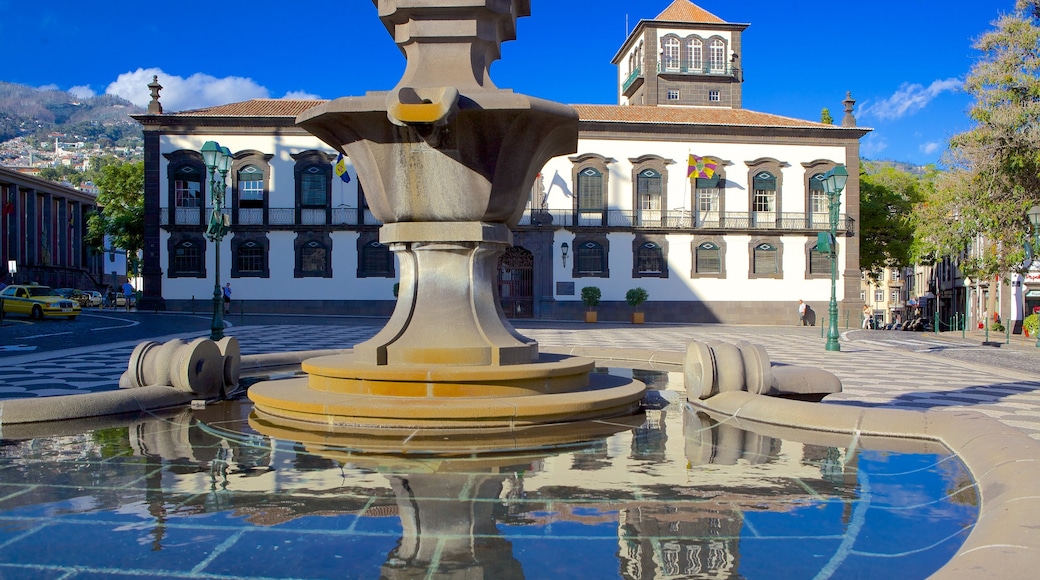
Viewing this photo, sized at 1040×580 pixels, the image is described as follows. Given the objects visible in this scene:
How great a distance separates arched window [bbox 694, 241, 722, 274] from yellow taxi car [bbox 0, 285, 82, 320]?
83.5 ft

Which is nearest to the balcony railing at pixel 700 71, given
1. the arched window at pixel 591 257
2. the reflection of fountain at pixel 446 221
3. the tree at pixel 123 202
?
the arched window at pixel 591 257

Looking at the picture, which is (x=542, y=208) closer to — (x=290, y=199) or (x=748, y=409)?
(x=290, y=199)

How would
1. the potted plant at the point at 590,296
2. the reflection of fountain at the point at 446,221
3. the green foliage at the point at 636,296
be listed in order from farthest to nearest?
the green foliage at the point at 636,296, the potted plant at the point at 590,296, the reflection of fountain at the point at 446,221

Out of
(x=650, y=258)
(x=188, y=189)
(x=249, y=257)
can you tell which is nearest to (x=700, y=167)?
(x=650, y=258)

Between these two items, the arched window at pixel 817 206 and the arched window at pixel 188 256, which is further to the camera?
the arched window at pixel 817 206

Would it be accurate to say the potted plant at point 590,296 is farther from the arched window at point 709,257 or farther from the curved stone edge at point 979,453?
the curved stone edge at point 979,453

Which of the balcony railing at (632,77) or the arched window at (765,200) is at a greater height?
the balcony railing at (632,77)

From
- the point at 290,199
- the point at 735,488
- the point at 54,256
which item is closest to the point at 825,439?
the point at 735,488

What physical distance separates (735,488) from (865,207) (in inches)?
1671

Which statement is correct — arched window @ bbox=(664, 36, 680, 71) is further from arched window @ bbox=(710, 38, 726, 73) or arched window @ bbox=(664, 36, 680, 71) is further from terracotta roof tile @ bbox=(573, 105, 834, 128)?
terracotta roof tile @ bbox=(573, 105, 834, 128)

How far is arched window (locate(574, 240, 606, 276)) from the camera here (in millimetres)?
36562

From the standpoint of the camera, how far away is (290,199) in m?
36.4

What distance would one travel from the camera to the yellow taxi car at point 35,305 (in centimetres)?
2764

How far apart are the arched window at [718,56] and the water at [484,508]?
40021 mm
